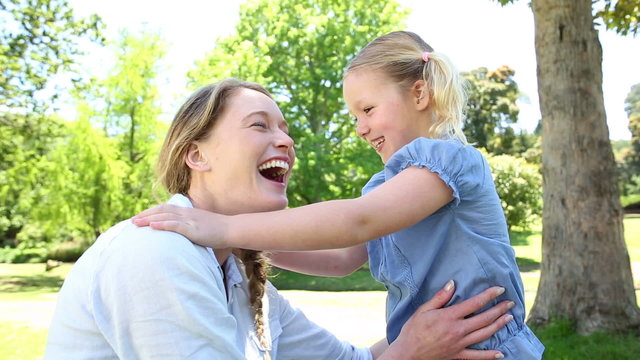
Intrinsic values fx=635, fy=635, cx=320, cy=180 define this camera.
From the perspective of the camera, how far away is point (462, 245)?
2295mm

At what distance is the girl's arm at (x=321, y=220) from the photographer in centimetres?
188

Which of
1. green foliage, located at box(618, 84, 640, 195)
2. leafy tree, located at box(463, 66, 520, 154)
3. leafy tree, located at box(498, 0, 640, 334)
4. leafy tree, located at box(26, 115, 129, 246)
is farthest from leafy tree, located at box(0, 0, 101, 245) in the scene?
green foliage, located at box(618, 84, 640, 195)

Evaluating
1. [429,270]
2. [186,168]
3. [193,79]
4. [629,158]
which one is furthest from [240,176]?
[629,158]

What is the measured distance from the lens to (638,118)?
50.9 metres

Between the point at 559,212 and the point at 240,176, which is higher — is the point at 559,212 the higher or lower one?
the lower one

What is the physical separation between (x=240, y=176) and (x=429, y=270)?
0.79 metres

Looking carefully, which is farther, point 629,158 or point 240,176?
point 629,158

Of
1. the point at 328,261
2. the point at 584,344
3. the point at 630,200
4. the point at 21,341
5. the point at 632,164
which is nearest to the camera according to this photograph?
the point at 328,261

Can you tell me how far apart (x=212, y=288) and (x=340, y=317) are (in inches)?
422

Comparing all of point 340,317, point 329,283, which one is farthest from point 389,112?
point 329,283

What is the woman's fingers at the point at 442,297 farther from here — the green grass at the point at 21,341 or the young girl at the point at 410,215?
the green grass at the point at 21,341

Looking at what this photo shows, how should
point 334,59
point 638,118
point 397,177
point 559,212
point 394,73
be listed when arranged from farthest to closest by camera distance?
point 638,118
point 334,59
point 559,212
point 394,73
point 397,177

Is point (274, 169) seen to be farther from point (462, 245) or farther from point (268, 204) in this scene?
point (462, 245)

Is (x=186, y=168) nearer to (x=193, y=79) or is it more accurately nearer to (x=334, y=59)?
(x=193, y=79)
